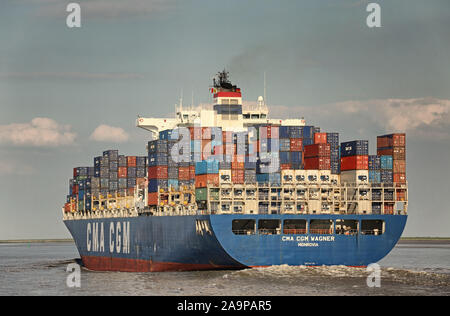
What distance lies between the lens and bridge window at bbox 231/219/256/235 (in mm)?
59969

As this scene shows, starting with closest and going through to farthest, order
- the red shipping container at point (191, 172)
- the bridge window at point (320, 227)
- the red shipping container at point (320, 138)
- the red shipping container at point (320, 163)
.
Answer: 1. the bridge window at point (320, 227)
2. the red shipping container at point (320, 163)
3. the red shipping container at point (320, 138)
4. the red shipping container at point (191, 172)

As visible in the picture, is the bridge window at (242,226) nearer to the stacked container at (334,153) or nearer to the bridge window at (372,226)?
the stacked container at (334,153)

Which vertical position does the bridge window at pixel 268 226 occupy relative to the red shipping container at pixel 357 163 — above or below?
below

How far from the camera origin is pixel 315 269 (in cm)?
5888

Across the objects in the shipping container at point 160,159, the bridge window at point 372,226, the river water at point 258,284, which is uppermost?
the shipping container at point 160,159

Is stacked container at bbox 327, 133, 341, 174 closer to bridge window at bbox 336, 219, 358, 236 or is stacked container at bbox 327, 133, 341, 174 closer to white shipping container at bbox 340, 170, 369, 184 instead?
white shipping container at bbox 340, 170, 369, 184

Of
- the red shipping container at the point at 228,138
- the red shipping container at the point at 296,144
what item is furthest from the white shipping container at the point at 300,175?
the red shipping container at the point at 228,138

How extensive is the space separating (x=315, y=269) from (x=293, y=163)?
9.28 metres

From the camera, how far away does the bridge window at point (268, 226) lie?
6044 centimetres

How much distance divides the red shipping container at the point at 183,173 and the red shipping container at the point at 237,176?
27.1 feet

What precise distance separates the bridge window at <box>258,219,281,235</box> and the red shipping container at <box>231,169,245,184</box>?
11.7ft

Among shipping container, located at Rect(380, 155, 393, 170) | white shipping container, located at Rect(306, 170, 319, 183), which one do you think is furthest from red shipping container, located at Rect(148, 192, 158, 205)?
shipping container, located at Rect(380, 155, 393, 170)

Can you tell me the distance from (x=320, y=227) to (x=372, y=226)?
4.36m
